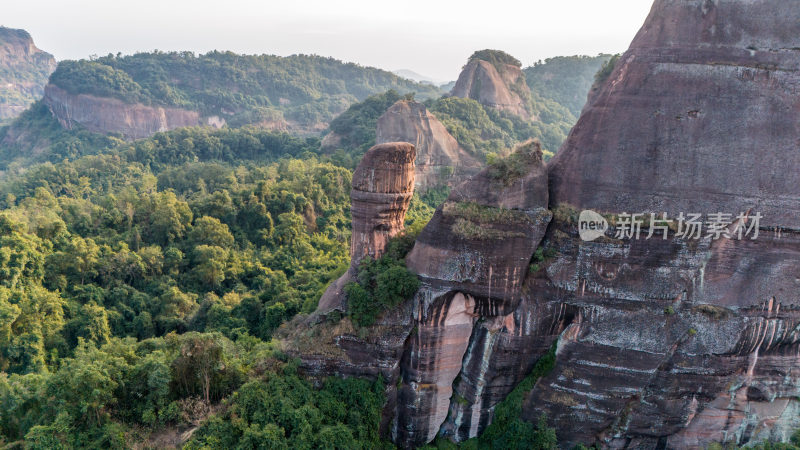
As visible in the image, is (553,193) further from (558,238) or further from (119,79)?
(119,79)

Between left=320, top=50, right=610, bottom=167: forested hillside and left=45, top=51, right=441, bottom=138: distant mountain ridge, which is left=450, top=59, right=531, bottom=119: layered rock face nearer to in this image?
left=320, top=50, right=610, bottom=167: forested hillside

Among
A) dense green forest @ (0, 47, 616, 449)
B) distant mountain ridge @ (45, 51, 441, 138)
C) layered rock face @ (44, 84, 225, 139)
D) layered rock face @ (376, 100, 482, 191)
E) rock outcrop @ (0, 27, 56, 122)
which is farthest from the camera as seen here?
rock outcrop @ (0, 27, 56, 122)

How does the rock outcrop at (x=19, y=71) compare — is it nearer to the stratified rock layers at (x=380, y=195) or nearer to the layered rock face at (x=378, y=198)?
the layered rock face at (x=378, y=198)

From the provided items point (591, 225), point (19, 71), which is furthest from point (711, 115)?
point (19, 71)

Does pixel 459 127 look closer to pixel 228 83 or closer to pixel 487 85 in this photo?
pixel 487 85

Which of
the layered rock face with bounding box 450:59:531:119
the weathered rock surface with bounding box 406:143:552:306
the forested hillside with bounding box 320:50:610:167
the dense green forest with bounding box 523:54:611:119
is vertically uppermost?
the dense green forest with bounding box 523:54:611:119

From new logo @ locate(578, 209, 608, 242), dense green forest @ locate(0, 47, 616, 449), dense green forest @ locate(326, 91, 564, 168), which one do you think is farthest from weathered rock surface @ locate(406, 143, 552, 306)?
dense green forest @ locate(326, 91, 564, 168)
